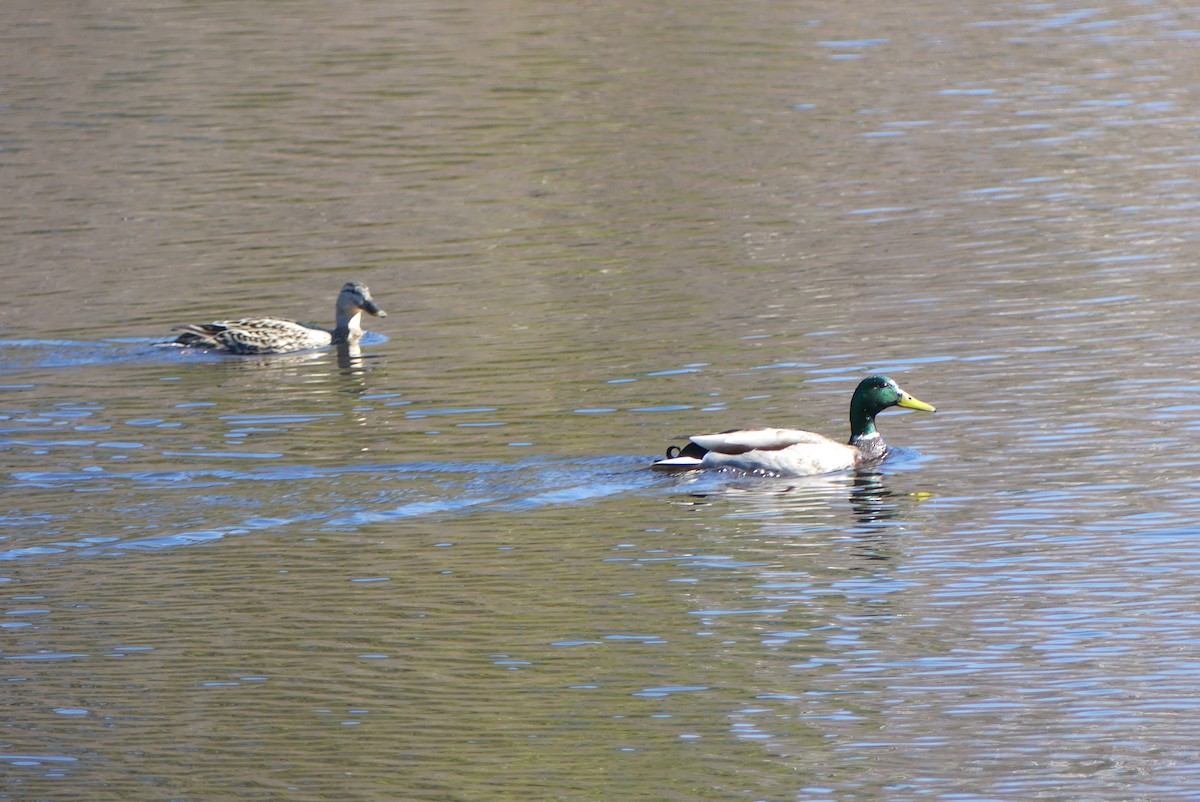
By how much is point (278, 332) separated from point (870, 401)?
7069 millimetres

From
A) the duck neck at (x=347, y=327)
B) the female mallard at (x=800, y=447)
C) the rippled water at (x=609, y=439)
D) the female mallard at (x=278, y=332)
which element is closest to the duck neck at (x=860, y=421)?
the female mallard at (x=800, y=447)

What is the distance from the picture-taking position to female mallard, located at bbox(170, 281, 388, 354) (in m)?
20.8


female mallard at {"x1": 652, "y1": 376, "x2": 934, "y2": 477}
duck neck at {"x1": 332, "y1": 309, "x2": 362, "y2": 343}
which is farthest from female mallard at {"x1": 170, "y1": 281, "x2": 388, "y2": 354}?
female mallard at {"x1": 652, "y1": 376, "x2": 934, "y2": 477}

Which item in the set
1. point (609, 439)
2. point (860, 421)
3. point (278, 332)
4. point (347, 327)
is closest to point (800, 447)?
point (860, 421)

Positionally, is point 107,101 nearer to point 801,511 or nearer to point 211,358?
point 211,358

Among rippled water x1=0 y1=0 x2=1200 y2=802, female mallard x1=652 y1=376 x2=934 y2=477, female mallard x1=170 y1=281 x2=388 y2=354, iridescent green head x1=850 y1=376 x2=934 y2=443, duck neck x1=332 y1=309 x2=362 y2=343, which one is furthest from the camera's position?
duck neck x1=332 y1=309 x2=362 y2=343

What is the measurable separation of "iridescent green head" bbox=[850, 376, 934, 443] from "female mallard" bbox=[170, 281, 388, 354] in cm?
679

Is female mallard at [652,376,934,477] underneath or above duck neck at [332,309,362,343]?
underneath

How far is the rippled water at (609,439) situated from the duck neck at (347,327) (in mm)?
315

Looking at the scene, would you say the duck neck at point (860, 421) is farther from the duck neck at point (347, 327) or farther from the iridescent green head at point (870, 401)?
the duck neck at point (347, 327)

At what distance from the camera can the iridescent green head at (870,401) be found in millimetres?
16266

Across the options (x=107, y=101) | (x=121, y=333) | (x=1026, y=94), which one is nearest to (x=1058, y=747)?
(x=121, y=333)

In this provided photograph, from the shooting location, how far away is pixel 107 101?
121 ft

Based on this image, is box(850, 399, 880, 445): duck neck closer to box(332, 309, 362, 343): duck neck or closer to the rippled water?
the rippled water
